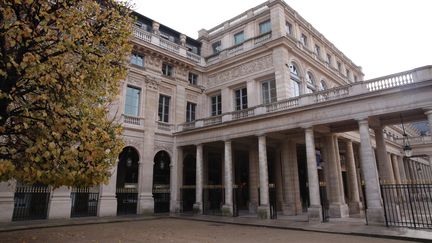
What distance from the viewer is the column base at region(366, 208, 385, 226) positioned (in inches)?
468

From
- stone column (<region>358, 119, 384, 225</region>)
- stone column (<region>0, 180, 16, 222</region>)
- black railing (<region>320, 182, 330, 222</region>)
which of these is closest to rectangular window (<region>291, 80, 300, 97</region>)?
black railing (<region>320, 182, 330, 222</region>)

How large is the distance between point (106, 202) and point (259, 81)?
13171 mm

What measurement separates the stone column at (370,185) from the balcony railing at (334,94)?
1712mm

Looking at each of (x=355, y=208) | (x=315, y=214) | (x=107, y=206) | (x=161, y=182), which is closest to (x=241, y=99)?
(x=161, y=182)

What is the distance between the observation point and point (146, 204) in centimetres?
1892

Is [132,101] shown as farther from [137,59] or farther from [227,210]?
[227,210]

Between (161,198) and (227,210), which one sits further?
(161,198)

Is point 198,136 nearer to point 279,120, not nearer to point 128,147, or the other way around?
point 128,147

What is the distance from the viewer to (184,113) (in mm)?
22656

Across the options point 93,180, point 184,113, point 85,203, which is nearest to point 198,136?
point 184,113

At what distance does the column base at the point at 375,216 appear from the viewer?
11.9 meters

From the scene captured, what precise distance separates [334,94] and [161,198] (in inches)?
534

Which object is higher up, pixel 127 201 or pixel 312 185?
pixel 312 185

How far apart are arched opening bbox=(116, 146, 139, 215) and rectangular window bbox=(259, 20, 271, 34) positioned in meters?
13.4
